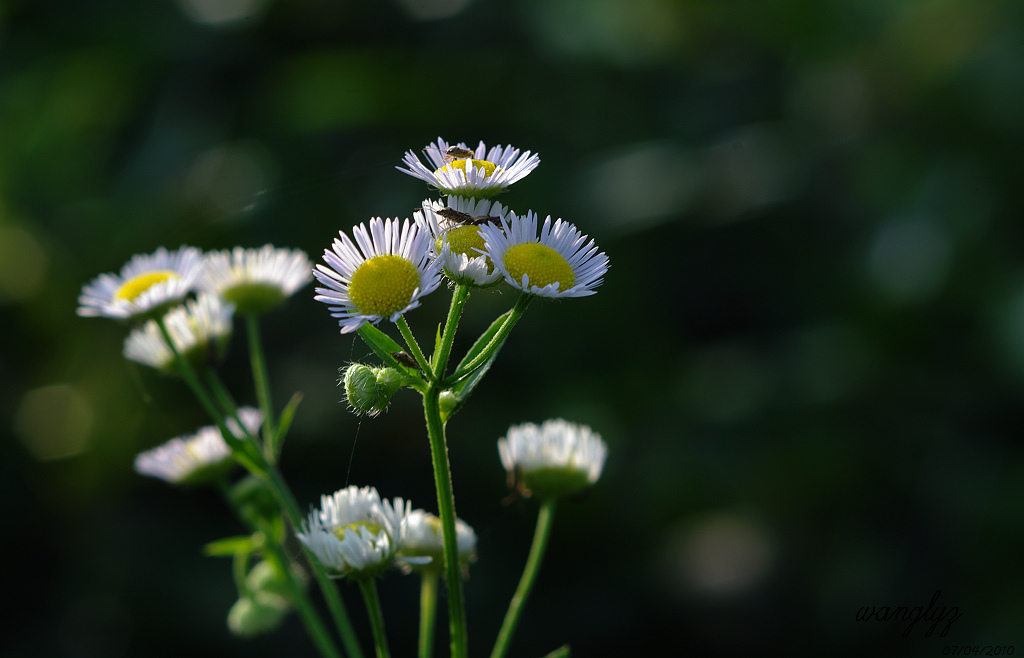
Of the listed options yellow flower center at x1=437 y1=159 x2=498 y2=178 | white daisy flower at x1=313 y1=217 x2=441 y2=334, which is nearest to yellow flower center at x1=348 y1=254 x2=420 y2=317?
white daisy flower at x1=313 y1=217 x2=441 y2=334

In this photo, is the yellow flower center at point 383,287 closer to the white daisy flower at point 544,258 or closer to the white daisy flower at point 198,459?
the white daisy flower at point 544,258

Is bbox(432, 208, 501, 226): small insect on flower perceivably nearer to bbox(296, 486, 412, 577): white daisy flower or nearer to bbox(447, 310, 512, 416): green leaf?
bbox(447, 310, 512, 416): green leaf

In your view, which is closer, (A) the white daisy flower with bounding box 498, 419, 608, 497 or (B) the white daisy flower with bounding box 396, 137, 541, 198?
(B) the white daisy flower with bounding box 396, 137, 541, 198

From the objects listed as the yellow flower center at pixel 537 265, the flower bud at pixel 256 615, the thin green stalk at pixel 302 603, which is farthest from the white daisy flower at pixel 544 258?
the flower bud at pixel 256 615

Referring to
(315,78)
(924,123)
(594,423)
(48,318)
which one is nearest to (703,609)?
(594,423)

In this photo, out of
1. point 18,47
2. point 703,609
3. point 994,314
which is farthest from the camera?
point 18,47

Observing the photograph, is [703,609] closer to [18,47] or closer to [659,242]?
[659,242]

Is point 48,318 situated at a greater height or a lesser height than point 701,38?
→ lesser
